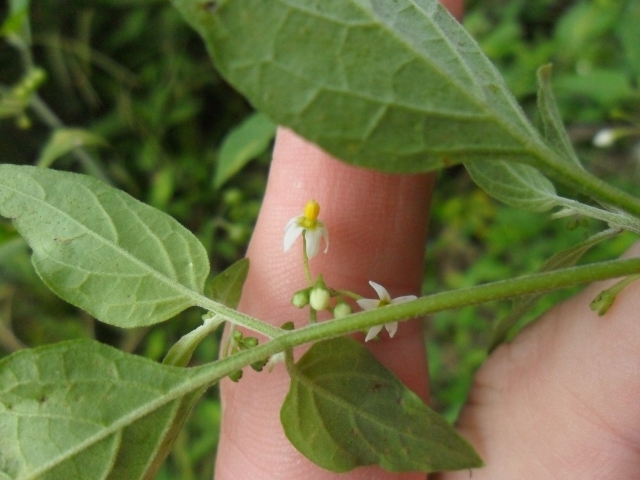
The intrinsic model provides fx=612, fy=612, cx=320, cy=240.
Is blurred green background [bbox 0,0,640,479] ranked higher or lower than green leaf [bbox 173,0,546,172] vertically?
lower

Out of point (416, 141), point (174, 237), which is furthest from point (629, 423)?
point (174, 237)

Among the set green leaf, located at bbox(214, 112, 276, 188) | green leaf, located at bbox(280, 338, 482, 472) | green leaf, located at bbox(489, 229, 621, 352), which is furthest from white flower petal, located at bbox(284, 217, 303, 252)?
green leaf, located at bbox(214, 112, 276, 188)

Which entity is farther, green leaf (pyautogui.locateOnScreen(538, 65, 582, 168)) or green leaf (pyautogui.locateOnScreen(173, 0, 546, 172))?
green leaf (pyautogui.locateOnScreen(538, 65, 582, 168))

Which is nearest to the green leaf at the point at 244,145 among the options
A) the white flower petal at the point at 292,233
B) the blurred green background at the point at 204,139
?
the blurred green background at the point at 204,139

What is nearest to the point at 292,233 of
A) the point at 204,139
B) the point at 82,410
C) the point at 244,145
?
the point at 82,410

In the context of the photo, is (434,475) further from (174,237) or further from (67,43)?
(67,43)

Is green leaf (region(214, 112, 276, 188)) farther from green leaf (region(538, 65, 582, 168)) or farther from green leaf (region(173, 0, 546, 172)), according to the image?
green leaf (region(173, 0, 546, 172))

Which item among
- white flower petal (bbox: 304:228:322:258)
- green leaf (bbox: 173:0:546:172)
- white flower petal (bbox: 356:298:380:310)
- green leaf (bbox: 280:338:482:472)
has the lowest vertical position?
green leaf (bbox: 280:338:482:472)
